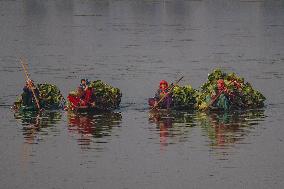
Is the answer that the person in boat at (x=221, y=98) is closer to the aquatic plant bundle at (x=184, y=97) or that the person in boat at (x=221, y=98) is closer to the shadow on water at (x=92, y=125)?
the aquatic plant bundle at (x=184, y=97)

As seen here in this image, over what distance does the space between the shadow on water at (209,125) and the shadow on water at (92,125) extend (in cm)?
257

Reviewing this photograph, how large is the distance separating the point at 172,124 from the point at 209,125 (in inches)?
87.4

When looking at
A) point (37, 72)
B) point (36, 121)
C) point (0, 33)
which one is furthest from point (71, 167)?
point (0, 33)

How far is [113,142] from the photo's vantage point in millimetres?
76750

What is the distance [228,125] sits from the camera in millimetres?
80500

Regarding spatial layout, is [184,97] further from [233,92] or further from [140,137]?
[140,137]

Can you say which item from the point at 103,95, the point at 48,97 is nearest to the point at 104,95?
the point at 103,95

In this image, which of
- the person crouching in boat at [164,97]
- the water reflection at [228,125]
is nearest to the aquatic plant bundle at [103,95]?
the person crouching in boat at [164,97]

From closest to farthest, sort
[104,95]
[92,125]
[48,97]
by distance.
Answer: [92,125] < [104,95] < [48,97]

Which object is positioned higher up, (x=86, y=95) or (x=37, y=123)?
(x=86, y=95)

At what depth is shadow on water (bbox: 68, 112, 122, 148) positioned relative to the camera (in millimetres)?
77188

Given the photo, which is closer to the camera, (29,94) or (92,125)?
(92,125)

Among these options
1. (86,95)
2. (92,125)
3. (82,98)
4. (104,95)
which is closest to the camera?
(92,125)

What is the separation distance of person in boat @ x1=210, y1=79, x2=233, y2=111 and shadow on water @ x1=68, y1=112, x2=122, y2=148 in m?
5.96
